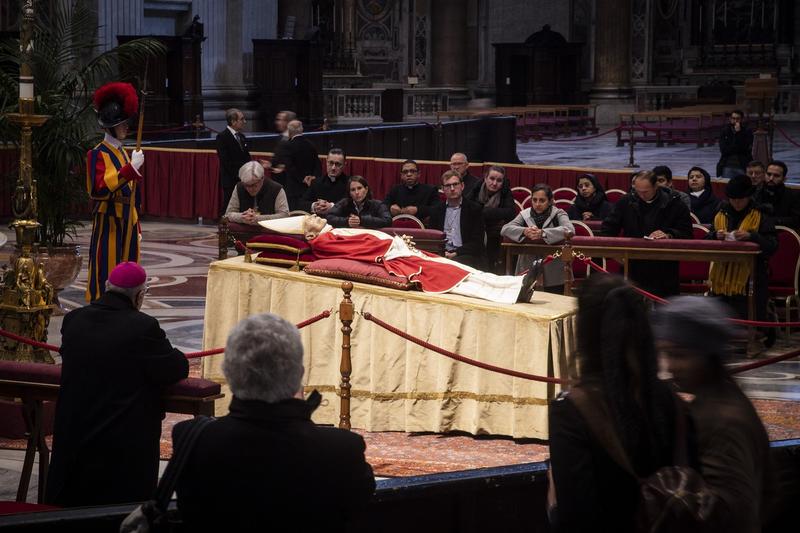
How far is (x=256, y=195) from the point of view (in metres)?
10.2

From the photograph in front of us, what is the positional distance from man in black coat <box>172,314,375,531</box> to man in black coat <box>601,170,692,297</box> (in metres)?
6.91

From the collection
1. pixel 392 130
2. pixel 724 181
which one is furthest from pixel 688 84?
pixel 724 181

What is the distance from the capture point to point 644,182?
973 cm

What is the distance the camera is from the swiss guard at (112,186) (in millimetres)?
8734

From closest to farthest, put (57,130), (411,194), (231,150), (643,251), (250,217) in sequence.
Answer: (643,251) → (250,217) → (57,130) → (411,194) → (231,150)

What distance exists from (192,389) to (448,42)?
34127 millimetres

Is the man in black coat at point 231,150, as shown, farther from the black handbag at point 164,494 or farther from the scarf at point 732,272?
the black handbag at point 164,494

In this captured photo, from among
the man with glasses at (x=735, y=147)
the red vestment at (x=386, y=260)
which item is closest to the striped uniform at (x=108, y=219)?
the red vestment at (x=386, y=260)

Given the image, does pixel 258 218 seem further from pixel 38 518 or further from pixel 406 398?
pixel 38 518

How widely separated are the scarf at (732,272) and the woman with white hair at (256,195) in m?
3.29

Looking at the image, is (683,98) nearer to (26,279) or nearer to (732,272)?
(732,272)

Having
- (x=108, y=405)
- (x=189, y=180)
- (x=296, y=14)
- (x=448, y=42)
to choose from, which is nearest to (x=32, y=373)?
(x=108, y=405)

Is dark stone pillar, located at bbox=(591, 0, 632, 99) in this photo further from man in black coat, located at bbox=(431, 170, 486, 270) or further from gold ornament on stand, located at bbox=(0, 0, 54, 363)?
gold ornament on stand, located at bbox=(0, 0, 54, 363)

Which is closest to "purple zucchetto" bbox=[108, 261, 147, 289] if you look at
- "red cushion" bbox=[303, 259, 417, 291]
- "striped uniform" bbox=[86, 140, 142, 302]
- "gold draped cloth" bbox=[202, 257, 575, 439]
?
"gold draped cloth" bbox=[202, 257, 575, 439]
